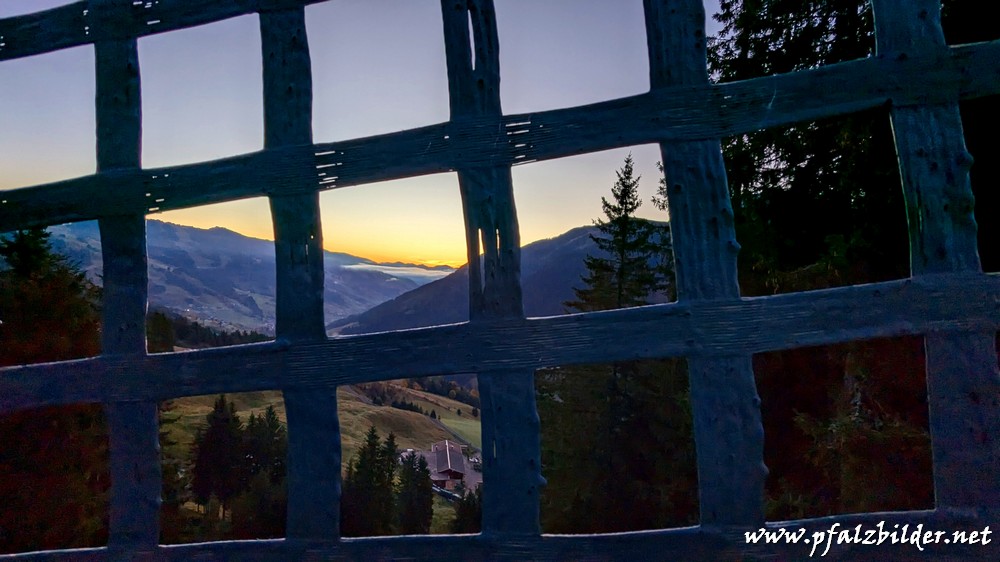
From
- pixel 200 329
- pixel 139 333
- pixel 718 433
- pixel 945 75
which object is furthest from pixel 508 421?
pixel 200 329

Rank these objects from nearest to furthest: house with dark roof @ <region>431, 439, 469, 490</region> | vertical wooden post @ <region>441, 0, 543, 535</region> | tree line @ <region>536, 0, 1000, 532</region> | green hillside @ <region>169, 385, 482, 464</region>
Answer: vertical wooden post @ <region>441, 0, 543, 535</region>, tree line @ <region>536, 0, 1000, 532</region>, house with dark roof @ <region>431, 439, 469, 490</region>, green hillside @ <region>169, 385, 482, 464</region>

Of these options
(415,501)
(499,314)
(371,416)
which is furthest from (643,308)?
(371,416)

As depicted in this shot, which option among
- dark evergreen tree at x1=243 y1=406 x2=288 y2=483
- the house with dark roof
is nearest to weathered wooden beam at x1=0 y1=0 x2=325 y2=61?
dark evergreen tree at x1=243 y1=406 x2=288 y2=483

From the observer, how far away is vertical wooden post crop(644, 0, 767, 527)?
2223mm

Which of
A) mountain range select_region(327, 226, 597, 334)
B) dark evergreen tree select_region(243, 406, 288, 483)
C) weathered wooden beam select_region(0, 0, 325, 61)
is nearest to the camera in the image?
weathered wooden beam select_region(0, 0, 325, 61)

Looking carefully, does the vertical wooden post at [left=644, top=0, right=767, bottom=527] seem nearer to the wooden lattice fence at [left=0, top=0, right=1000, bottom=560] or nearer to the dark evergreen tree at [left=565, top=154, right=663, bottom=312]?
the wooden lattice fence at [left=0, top=0, right=1000, bottom=560]

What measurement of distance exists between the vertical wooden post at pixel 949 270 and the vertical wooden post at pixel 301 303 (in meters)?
2.30

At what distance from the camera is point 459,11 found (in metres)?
2.45

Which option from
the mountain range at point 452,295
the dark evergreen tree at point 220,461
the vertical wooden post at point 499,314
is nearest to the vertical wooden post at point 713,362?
the vertical wooden post at point 499,314

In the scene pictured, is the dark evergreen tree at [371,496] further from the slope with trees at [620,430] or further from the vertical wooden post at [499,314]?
the vertical wooden post at [499,314]

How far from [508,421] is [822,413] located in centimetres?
455

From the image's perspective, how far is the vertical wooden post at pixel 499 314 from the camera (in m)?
2.33

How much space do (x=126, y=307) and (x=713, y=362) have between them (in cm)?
258

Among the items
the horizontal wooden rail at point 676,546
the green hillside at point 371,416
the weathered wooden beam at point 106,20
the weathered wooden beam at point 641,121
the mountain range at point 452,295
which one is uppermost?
the mountain range at point 452,295
